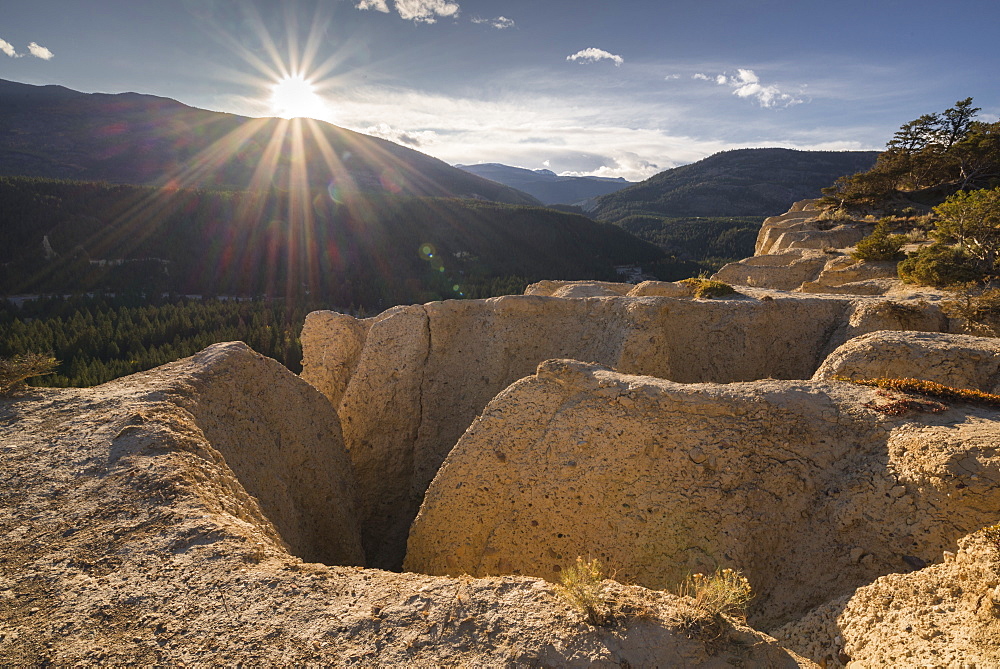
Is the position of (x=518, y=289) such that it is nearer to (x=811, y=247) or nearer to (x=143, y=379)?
(x=811, y=247)

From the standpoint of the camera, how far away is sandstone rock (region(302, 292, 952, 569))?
14.2 meters

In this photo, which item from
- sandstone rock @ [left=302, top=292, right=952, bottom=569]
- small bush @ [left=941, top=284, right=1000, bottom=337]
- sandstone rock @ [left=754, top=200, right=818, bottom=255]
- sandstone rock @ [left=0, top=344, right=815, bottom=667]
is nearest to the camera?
sandstone rock @ [left=0, top=344, right=815, bottom=667]

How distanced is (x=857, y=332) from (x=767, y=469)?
883 cm

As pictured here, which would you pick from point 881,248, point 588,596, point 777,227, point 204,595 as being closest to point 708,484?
point 588,596

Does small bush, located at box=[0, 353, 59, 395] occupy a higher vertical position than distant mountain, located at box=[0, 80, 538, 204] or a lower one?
lower

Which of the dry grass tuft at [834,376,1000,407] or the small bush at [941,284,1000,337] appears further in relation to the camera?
the small bush at [941,284,1000,337]

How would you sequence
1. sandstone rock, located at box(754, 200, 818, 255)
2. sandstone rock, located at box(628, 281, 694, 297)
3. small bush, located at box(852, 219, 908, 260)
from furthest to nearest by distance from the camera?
sandstone rock, located at box(754, 200, 818, 255) < small bush, located at box(852, 219, 908, 260) < sandstone rock, located at box(628, 281, 694, 297)

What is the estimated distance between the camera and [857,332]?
43.8ft

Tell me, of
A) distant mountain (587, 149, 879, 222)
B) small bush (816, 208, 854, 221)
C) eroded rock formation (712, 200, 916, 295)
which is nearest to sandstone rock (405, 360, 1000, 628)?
eroded rock formation (712, 200, 916, 295)

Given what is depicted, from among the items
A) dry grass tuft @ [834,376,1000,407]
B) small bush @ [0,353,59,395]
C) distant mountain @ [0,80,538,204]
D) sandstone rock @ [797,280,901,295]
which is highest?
distant mountain @ [0,80,538,204]

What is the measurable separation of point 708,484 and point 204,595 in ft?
23.0

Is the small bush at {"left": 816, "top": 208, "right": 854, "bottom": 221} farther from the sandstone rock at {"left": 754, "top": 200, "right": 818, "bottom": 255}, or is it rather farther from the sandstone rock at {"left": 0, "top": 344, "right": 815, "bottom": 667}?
the sandstone rock at {"left": 0, "top": 344, "right": 815, "bottom": 667}

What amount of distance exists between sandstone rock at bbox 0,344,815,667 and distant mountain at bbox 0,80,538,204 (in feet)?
368

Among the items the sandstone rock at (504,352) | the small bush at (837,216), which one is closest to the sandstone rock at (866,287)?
the sandstone rock at (504,352)
